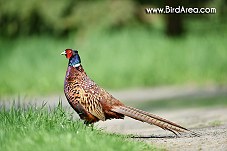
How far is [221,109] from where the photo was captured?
11984mm

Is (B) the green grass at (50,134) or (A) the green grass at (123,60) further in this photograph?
(A) the green grass at (123,60)

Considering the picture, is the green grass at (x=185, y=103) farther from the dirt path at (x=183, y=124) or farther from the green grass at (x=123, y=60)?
the green grass at (x=123, y=60)

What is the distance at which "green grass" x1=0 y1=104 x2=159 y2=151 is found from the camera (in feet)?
21.6

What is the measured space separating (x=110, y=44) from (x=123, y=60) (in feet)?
5.39

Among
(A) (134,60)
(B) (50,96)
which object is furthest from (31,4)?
(B) (50,96)

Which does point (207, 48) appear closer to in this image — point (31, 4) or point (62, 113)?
point (31, 4)

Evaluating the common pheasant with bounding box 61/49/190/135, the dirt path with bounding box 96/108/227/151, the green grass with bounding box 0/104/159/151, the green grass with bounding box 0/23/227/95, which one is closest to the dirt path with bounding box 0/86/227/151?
the dirt path with bounding box 96/108/227/151

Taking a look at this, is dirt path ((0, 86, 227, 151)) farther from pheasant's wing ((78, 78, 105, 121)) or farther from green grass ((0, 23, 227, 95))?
green grass ((0, 23, 227, 95))

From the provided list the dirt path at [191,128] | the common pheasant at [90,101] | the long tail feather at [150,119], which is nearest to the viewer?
the dirt path at [191,128]

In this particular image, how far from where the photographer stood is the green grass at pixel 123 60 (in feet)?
56.6

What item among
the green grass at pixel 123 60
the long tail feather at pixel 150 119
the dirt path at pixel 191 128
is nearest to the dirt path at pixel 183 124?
the dirt path at pixel 191 128

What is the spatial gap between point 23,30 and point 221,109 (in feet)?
41.5

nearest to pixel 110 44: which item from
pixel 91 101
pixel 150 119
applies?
pixel 91 101

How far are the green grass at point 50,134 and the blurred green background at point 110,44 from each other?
8701 mm
